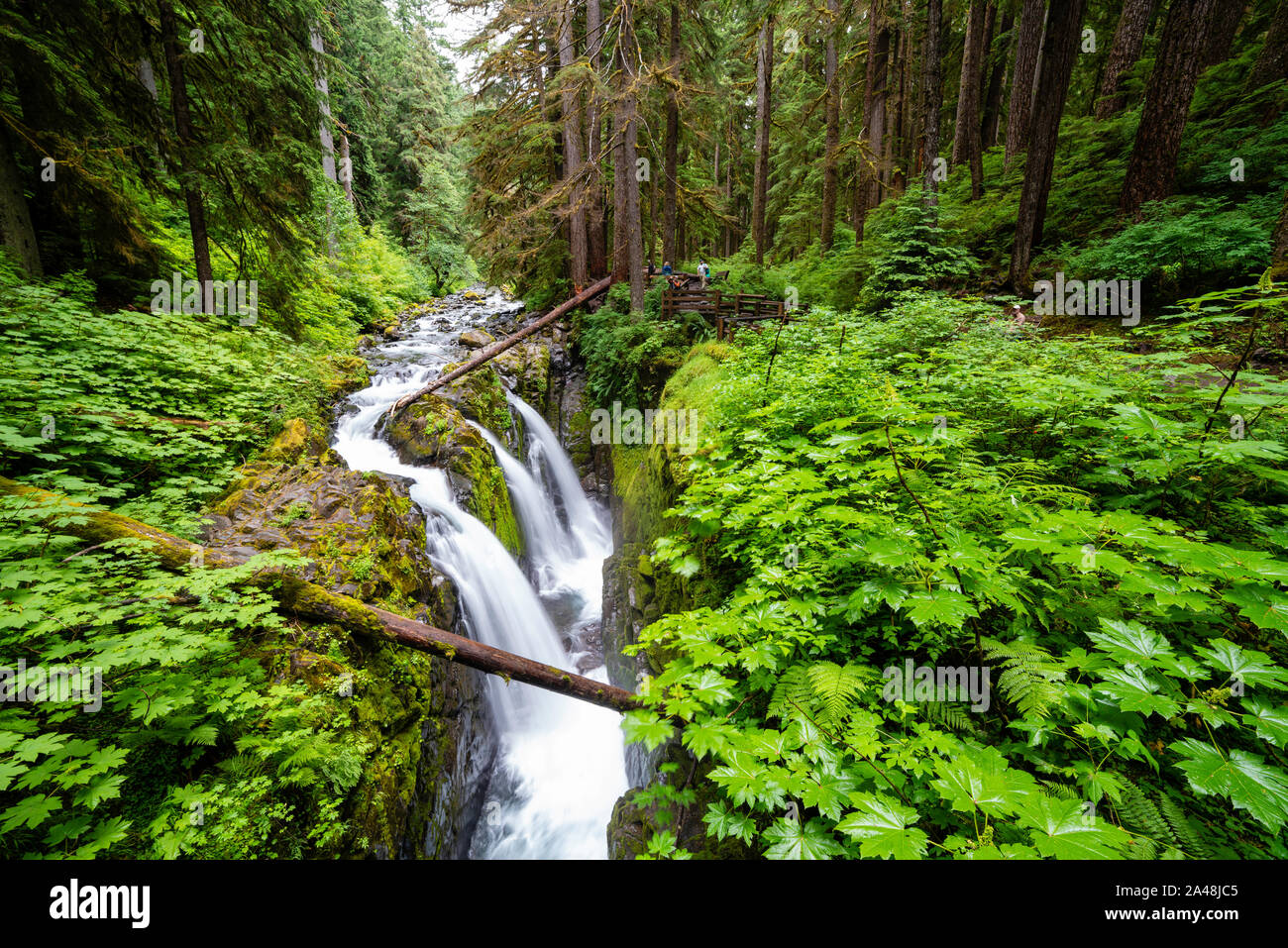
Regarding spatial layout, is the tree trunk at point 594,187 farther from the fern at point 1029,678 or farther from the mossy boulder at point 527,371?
the fern at point 1029,678

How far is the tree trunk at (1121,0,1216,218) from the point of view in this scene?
725cm

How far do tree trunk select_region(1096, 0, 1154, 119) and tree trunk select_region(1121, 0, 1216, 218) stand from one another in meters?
6.92

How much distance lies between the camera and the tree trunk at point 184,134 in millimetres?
6750

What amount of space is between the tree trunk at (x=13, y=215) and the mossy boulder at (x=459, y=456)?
16.2 feet

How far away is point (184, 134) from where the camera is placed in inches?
278

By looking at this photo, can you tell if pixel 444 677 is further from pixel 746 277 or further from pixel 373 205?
pixel 373 205

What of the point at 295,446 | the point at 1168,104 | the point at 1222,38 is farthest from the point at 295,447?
the point at 1222,38

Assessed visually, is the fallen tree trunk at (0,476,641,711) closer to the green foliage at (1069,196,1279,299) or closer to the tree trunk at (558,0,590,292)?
the green foliage at (1069,196,1279,299)

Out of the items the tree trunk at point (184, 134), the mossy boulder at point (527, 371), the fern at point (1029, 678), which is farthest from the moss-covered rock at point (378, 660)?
the mossy boulder at point (527, 371)

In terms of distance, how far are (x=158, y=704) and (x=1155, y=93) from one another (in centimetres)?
1489

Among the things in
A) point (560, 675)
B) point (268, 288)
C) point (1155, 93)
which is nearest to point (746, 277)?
point (1155, 93)
